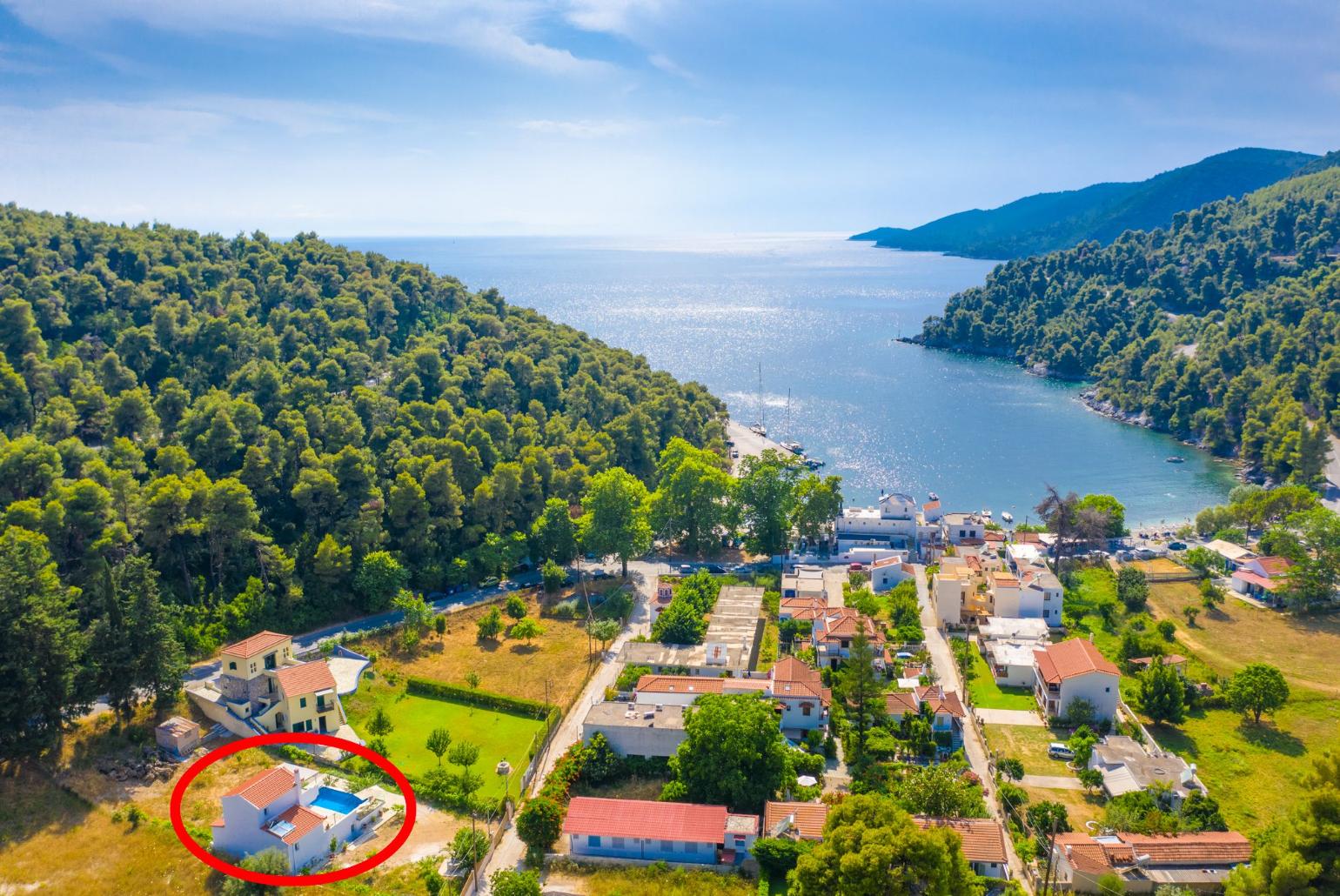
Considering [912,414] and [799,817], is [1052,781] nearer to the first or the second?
[799,817]

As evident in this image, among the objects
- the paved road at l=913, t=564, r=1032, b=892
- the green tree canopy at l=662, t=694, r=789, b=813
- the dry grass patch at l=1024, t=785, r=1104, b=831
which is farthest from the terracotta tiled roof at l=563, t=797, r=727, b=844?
the dry grass patch at l=1024, t=785, r=1104, b=831

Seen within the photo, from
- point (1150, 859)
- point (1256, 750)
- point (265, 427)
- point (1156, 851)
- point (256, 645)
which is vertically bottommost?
point (1256, 750)

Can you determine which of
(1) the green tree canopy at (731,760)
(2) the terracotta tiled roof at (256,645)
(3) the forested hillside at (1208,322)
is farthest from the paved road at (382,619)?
(3) the forested hillside at (1208,322)

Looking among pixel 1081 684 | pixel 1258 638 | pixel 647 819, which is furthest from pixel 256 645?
pixel 1258 638

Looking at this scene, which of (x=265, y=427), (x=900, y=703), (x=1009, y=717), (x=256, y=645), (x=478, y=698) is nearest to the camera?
(x=256, y=645)

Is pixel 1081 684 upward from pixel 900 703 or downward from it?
upward

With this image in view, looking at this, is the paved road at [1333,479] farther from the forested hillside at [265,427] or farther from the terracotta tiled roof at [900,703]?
the forested hillside at [265,427]

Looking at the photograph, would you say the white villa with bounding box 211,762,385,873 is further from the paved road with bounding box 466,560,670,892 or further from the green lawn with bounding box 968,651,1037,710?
the green lawn with bounding box 968,651,1037,710
